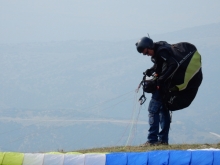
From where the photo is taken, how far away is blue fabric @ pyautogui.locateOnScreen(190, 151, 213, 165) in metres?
9.05

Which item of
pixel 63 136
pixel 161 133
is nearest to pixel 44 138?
pixel 63 136

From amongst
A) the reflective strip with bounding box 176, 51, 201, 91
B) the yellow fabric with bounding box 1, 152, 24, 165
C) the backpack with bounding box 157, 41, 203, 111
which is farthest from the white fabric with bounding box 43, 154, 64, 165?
the reflective strip with bounding box 176, 51, 201, 91

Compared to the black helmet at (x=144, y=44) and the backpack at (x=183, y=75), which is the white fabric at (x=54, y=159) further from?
the backpack at (x=183, y=75)

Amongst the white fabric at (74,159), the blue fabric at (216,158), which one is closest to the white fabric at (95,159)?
the white fabric at (74,159)

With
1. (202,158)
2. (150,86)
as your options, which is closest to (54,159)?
(202,158)

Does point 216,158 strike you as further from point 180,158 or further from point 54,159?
point 54,159

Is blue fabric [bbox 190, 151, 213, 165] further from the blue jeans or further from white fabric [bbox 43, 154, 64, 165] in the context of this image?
the blue jeans

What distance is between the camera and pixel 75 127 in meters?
193

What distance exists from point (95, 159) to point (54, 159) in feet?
2.24

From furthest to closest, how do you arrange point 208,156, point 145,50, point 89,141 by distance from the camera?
point 89,141 → point 145,50 → point 208,156

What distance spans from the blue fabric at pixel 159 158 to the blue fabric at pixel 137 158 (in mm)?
81

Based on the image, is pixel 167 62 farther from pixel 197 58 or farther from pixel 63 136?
pixel 63 136

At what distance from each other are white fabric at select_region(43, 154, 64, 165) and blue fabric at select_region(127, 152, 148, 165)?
111 cm

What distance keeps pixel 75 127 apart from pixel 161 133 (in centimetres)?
18208
